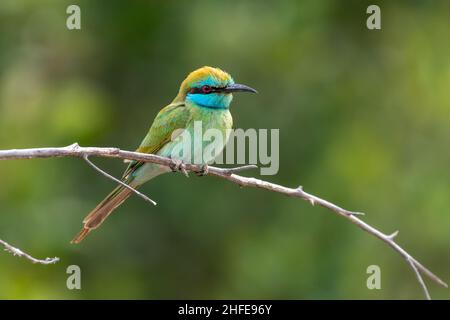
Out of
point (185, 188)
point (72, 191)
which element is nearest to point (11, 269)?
point (72, 191)

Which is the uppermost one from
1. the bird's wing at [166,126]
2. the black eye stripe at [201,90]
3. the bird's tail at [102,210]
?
the black eye stripe at [201,90]

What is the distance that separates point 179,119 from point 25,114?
208 cm

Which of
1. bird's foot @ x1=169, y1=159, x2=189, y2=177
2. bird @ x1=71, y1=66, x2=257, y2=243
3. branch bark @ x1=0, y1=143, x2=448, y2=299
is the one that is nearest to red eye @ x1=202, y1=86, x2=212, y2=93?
bird @ x1=71, y1=66, x2=257, y2=243

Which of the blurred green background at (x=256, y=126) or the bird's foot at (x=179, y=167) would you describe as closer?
the bird's foot at (x=179, y=167)

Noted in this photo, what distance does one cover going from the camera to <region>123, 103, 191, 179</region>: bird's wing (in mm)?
4367

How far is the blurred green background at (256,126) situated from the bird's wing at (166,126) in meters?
1.64

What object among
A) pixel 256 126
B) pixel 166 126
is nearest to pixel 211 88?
pixel 166 126

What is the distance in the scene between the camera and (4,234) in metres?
5.75

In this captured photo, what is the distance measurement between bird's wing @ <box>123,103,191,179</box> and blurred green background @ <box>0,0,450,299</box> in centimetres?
164

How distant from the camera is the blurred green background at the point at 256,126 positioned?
20.6ft

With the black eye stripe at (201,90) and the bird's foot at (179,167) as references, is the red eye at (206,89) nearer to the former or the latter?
the black eye stripe at (201,90)

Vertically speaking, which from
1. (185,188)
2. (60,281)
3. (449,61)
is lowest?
(60,281)

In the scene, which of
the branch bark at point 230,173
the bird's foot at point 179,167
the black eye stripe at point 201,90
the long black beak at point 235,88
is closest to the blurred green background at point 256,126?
the black eye stripe at point 201,90

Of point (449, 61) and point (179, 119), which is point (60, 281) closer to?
point (179, 119)
